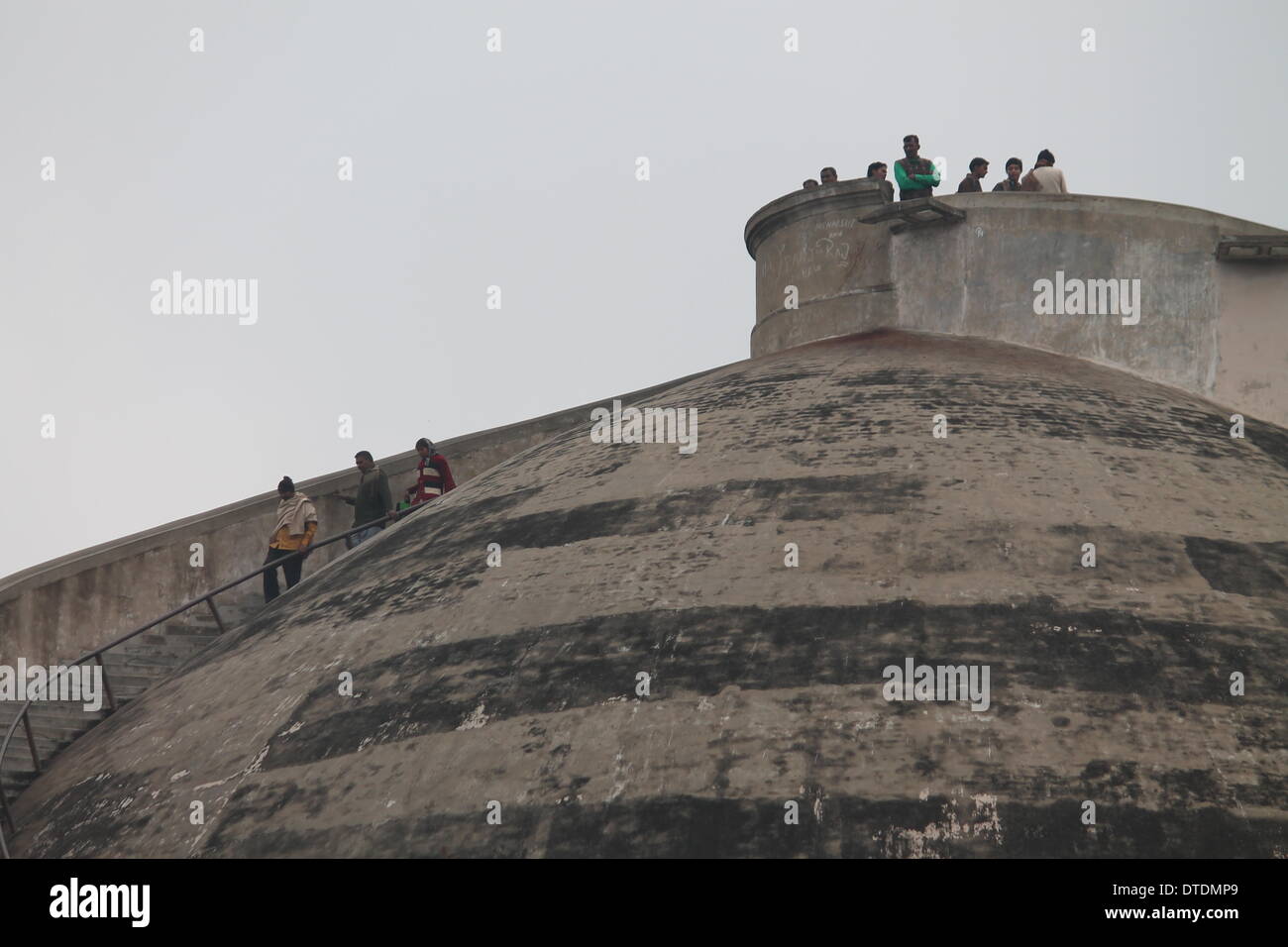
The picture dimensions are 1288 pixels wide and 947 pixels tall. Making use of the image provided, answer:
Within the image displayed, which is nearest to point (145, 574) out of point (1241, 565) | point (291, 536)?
point (291, 536)

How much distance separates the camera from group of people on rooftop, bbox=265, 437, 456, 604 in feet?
58.1

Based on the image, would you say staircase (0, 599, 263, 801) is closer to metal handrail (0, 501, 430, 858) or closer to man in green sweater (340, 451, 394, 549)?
metal handrail (0, 501, 430, 858)

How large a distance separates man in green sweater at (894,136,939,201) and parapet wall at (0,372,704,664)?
3.65m

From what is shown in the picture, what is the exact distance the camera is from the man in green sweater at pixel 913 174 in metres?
18.8

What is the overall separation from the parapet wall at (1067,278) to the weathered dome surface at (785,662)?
1.40 meters

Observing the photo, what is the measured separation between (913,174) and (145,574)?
10049mm

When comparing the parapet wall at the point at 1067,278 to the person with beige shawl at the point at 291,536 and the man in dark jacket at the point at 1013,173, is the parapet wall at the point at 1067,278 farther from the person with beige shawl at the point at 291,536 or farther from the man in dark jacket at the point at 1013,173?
the person with beige shawl at the point at 291,536

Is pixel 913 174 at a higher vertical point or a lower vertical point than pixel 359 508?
higher

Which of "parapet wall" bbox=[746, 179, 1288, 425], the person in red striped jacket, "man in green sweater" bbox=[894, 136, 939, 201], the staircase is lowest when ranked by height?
the staircase

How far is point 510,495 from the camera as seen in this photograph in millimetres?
15922

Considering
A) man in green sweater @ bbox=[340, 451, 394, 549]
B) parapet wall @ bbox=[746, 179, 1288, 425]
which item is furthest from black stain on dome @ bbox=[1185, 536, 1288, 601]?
man in green sweater @ bbox=[340, 451, 394, 549]

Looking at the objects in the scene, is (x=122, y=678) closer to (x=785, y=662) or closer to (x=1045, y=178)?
(x=785, y=662)

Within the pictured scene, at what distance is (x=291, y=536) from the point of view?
1781cm
